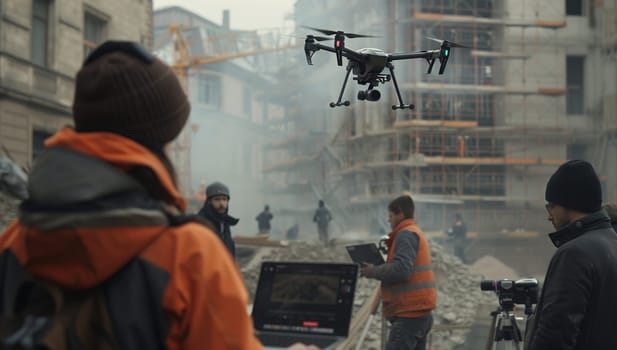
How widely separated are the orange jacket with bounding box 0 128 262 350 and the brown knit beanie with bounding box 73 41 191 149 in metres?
0.12

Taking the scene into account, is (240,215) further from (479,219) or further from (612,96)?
(612,96)

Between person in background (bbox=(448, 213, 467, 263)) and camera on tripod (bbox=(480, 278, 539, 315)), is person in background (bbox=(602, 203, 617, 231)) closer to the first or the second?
camera on tripod (bbox=(480, 278, 539, 315))

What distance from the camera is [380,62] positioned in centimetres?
320

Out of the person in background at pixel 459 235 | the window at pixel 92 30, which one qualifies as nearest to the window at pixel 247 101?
the person in background at pixel 459 235

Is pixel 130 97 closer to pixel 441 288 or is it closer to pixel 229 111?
pixel 441 288

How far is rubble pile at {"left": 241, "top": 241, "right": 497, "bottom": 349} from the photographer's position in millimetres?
12117

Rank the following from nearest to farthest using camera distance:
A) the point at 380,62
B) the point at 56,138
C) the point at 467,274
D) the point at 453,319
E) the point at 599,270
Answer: the point at 56,138
the point at 380,62
the point at 599,270
the point at 453,319
the point at 467,274

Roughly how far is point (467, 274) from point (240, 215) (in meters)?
33.4

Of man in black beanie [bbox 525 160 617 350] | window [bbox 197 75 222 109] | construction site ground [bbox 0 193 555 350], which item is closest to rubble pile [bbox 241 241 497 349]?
construction site ground [bbox 0 193 555 350]

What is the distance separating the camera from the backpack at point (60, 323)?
1646 mm

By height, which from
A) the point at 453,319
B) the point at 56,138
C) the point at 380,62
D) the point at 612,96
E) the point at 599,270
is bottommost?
the point at 453,319

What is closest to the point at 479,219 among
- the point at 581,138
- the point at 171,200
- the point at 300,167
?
the point at 581,138

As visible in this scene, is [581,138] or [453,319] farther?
[581,138]

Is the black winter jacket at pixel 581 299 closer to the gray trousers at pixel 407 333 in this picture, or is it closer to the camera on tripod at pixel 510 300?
the camera on tripod at pixel 510 300
